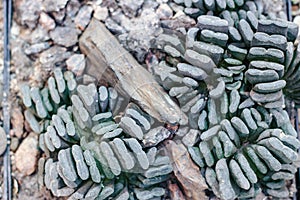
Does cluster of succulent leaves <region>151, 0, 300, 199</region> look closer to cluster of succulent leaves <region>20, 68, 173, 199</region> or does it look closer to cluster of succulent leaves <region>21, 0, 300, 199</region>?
cluster of succulent leaves <region>21, 0, 300, 199</region>

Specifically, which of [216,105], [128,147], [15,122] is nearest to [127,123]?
[128,147]

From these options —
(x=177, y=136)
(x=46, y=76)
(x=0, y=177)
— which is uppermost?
(x=46, y=76)

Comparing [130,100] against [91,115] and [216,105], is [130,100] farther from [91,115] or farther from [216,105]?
[216,105]

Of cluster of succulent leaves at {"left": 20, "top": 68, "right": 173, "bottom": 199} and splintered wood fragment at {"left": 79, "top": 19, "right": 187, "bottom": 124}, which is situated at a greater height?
splintered wood fragment at {"left": 79, "top": 19, "right": 187, "bottom": 124}

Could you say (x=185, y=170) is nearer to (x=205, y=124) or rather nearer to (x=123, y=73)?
(x=205, y=124)

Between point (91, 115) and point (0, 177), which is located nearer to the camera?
point (91, 115)

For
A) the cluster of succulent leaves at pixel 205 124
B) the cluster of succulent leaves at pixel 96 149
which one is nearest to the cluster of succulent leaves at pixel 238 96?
the cluster of succulent leaves at pixel 205 124

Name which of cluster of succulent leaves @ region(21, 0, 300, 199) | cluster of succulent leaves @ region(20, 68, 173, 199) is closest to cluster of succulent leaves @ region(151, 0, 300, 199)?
cluster of succulent leaves @ region(21, 0, 300, 199)
